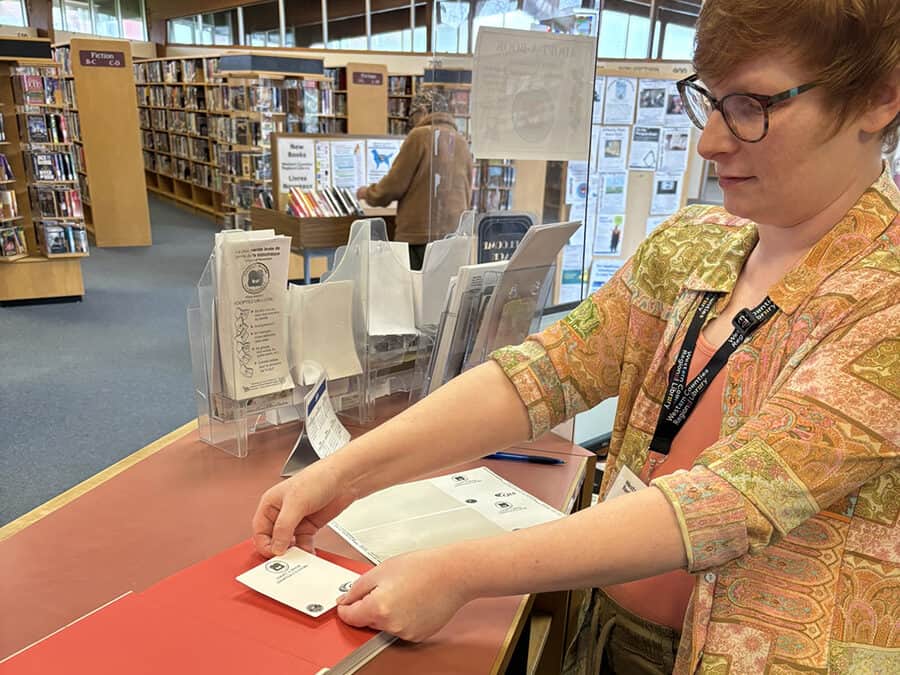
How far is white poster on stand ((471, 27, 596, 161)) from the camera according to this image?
5.24 feet

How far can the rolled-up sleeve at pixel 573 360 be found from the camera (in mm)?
1000

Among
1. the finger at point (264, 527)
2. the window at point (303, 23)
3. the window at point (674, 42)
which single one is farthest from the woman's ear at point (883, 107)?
the window at point (303, 23)

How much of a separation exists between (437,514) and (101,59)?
26.3ft

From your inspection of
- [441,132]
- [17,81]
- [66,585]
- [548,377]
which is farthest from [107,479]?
[17,81]

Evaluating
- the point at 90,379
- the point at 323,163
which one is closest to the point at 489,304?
the point at 90,379

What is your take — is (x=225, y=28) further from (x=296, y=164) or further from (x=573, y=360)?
(x=573, y=360)

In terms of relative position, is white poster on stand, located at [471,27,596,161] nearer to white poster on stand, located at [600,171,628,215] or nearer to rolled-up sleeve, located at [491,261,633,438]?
rolled-up sleeve, located at [491,261,633,438]

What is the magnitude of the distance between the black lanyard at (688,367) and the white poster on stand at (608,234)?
7.67ft

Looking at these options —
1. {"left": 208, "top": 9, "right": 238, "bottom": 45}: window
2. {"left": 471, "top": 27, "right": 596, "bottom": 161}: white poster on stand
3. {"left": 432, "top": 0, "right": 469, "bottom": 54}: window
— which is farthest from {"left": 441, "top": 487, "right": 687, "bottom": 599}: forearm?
{"left": 208, "top": 9, "right": 238, "bottom": 45}: window

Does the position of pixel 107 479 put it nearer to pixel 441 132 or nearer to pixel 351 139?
pixel 441 132

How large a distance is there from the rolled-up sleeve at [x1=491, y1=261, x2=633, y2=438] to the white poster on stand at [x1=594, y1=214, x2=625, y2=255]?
2211 millimetres

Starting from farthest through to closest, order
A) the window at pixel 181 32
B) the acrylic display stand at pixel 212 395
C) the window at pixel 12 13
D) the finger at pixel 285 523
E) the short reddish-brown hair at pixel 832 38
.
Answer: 1. the window at pixel 181 32
2. the window at pixel 12 13
3. the acrylic display stand at pixel 212 395
4. the finger at pixel 285 523
5. the short reddish-brown hair at pixel 832 38

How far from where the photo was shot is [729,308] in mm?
879

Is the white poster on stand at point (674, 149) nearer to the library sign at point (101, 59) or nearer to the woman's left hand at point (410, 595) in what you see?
the woman's left hand at point (410, 595)
